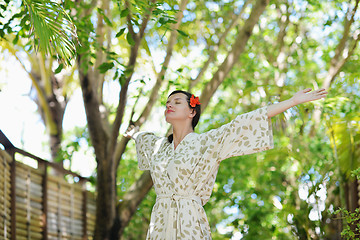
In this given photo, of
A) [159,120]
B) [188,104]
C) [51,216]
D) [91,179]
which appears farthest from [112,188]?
[159,120]

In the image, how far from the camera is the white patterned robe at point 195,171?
2.56 m

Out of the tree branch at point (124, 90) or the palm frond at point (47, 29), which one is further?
the tree branch at point (124, 90)

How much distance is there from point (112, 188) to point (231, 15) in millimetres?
3230

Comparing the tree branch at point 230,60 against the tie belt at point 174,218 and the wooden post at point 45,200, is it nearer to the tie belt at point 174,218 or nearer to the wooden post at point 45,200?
the wooden post at point 45,200

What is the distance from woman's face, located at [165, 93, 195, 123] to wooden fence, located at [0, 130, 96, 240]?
4.23 ft

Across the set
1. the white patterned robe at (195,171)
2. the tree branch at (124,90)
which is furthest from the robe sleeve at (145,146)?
the tree branch at (124,90)

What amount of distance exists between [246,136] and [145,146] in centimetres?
68

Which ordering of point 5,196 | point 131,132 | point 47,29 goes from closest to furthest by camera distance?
point 47,29 → point 131,132 → point 5,196

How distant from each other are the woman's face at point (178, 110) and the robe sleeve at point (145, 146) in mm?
230

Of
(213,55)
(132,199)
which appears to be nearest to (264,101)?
(213,55)

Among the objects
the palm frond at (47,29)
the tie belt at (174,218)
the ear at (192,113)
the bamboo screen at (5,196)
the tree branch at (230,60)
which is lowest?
the tie belt at (174,218)

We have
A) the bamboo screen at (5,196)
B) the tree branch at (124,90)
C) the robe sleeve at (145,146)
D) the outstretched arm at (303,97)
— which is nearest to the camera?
the outstretched arm at (303,97)

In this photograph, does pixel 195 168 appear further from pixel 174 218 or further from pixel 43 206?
pixel 43 206

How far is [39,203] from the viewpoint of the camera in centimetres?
452
